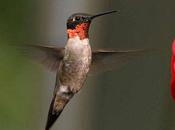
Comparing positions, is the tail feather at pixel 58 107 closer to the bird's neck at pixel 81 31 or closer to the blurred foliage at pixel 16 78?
the bird's neck at pixel 81 31

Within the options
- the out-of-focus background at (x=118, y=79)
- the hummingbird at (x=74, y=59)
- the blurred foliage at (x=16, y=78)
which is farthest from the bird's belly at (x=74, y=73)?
the blurred foliage at (x=16, y=78)

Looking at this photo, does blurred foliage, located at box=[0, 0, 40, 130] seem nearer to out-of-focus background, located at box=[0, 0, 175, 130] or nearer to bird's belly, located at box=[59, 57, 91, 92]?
out-of-focus background, located at box=[0, 0, 175, 130]

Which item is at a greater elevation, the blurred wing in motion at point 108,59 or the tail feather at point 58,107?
the blurred wing in motion at point 108,59

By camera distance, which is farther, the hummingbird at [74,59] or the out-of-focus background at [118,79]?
the out-of-focus background at [118,79]

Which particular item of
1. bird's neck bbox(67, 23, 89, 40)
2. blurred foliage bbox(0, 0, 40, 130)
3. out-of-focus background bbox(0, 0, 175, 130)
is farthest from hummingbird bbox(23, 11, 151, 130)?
blurred foliage bbox(0, 0, 40, 130)

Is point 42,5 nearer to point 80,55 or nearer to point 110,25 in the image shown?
point 110,25

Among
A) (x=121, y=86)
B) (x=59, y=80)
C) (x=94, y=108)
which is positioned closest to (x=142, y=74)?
(x=121, y=86)

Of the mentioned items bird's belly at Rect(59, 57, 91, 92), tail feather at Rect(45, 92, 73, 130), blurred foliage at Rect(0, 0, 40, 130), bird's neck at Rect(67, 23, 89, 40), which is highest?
bird's neck at Rect(67, 23, 89, 40)

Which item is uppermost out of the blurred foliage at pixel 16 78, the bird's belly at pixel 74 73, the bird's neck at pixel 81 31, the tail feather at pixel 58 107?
the bird's neck at pixel 81 31
